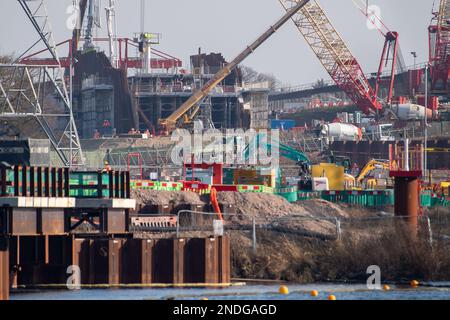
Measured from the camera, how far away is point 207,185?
76062 mm

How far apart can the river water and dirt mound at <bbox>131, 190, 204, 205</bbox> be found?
55.0 feet

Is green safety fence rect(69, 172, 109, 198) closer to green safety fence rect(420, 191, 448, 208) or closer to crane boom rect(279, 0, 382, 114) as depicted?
green safety fence rect(420, 191, 448, 208)

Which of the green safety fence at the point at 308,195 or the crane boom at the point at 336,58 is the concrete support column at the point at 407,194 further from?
the crane boom at the point at 336,58

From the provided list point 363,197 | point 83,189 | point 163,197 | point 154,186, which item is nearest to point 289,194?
point 363,197

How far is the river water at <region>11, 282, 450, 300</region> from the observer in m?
46.6

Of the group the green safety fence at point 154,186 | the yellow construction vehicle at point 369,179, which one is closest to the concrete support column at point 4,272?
the green safety fence at point 154,186

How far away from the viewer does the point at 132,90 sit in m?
147

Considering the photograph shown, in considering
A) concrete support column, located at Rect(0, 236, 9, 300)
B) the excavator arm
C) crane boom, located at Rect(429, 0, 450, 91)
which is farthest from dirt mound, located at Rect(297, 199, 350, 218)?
crane boom, located at Rect(429, 0, 450, 91)

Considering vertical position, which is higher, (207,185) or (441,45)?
(441,45)

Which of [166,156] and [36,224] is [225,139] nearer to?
[166,156]

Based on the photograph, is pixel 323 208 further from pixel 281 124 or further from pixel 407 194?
pixel 281 124

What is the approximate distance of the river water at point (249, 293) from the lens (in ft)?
153

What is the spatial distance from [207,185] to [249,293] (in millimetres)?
28260

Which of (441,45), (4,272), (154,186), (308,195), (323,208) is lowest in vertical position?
(4,272)
